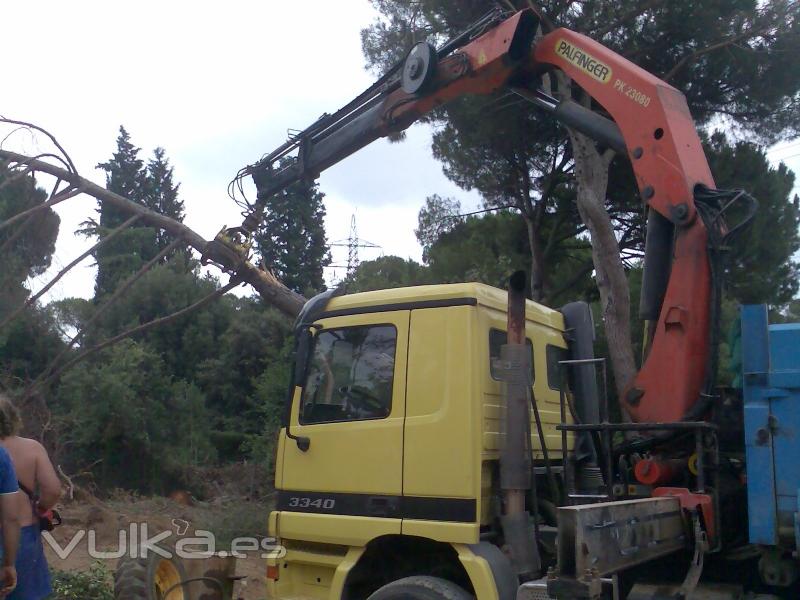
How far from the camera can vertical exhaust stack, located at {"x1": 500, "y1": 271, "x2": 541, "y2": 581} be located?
4.82 m

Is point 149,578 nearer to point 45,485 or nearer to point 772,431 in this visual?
point 45,485

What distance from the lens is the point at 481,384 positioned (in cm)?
496

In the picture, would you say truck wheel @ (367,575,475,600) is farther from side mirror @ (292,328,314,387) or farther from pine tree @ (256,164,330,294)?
pine tree @ (256,164,330,294)

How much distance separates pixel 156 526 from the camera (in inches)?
449

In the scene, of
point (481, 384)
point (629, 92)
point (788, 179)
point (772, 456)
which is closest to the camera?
point (772, 456)

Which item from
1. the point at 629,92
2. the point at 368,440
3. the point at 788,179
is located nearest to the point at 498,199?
the point at 788,179

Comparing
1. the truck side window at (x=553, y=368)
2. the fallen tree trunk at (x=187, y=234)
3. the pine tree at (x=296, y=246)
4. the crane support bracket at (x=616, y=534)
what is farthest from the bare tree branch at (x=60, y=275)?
the pine tree at (x=296, y=246)

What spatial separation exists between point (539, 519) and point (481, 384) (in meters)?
0.89

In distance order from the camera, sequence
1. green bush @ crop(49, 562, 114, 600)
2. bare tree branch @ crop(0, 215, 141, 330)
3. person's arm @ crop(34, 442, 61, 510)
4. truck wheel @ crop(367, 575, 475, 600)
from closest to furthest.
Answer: truck wheel @ crop(367, 575, 475, 600)
person's arm @ crop(34, 442, 61, 510)
green bush @ crop(49, 562, 114, 600)
bare tree branch @ crop(0, 215, 141, 330)

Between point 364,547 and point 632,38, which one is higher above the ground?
point 632,38

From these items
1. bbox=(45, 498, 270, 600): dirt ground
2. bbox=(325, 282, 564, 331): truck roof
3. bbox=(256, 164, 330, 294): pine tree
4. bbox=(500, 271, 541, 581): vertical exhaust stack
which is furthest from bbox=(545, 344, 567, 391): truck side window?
bbox=(256, 164, 330, 294): pine tree

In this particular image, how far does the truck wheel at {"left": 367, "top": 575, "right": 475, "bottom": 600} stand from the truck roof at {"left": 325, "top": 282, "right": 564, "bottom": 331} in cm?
156

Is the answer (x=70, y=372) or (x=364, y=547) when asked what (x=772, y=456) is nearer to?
(x=364, y=547)

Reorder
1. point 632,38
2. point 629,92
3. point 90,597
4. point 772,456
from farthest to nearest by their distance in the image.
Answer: point 632,38 < point 90,597 < point 629,92 < point 772,456
